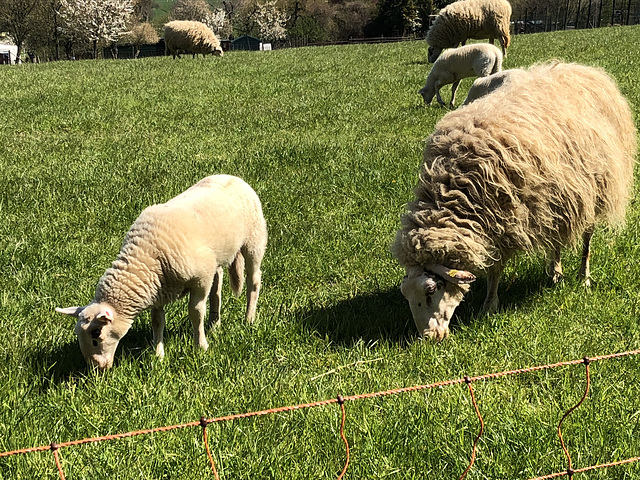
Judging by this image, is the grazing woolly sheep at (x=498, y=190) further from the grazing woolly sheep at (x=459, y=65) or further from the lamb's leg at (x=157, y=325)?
the grazing woolly sheep at (x=459, y=65)

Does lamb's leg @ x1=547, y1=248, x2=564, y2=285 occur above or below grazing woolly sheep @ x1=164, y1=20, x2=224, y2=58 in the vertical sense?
below

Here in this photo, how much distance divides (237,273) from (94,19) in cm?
6382

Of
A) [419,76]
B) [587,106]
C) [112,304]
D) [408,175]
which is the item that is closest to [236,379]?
[112,304]

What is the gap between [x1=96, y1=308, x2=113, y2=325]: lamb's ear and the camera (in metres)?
3.33

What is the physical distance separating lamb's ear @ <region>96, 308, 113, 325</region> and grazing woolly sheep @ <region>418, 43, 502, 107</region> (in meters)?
10.3

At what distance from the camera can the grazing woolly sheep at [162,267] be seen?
3.48 meters

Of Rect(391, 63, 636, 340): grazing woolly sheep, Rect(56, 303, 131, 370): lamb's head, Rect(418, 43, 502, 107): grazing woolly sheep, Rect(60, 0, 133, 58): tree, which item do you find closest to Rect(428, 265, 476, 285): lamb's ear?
Rect(391, 63, 636, 340): grazing woolly sheep

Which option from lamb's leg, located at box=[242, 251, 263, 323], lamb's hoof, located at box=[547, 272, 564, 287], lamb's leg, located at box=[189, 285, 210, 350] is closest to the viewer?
lamb's leg, located at box=[189, 285, 210, 350]

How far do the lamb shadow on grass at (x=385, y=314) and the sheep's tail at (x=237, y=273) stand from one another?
19.5 inches

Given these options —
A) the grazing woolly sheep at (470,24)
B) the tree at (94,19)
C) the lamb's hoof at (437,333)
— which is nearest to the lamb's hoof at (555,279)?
the lamb's hoof at (437,333)

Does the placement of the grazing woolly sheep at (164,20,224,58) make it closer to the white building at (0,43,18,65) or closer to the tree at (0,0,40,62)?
the white building at (0,43,18,65)

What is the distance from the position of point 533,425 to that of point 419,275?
1310mm

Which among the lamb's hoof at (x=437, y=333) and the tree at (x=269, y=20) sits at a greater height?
the tree at (x=269, y=20)

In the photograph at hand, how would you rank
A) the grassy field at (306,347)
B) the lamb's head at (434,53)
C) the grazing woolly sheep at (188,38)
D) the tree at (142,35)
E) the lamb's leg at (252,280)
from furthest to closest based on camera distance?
1. the tree at (142,35)
2. the grazing woolly sheep at (188,38)
3. the lamb's head at (434,53)
4. the lamb's leg at (252,280)
5. the grassy field at (306,347)
